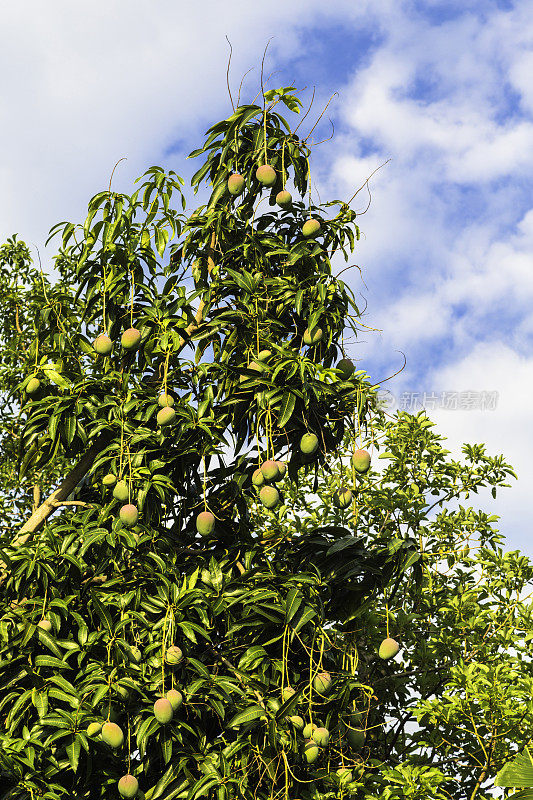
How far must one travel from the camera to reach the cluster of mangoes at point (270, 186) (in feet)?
11.5

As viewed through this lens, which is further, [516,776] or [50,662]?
[50,662]

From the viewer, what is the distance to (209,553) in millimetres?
3451

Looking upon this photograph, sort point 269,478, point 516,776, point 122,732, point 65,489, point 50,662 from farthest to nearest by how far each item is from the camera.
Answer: point 65,489
point 269,478
point 50,662
point 122,732
point 516,776

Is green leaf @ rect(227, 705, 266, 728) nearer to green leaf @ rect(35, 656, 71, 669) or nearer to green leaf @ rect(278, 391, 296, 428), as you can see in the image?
green leaf @ rect(35, 656, 71, 669)

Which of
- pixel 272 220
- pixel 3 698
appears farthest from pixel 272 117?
pixel 3 698

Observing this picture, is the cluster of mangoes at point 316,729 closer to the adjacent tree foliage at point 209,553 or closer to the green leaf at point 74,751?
the adjacent tree foliage at point 209,553

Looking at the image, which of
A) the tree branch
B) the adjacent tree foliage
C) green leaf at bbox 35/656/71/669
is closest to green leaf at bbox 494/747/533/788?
the adjacent tree foliage

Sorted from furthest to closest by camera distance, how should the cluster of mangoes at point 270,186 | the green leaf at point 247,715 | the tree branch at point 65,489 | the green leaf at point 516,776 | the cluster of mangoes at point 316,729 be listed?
the cluster of mangoes at point 270,186, the tree branch at point 65,489, the cluster of mangoes at point 316,729, the green leaf at point 247,715, the green leaf at point 516,776

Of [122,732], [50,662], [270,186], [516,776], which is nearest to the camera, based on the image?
[516,776]

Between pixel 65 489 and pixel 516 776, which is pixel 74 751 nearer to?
pixel 65 489

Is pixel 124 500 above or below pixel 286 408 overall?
below

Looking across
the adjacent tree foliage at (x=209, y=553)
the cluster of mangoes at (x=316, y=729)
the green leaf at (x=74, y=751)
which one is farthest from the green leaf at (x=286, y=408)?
the green leaf at (x=74, y=751)

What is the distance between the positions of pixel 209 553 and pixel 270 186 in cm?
158

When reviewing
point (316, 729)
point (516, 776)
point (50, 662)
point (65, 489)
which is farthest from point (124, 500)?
point (516, 776)
